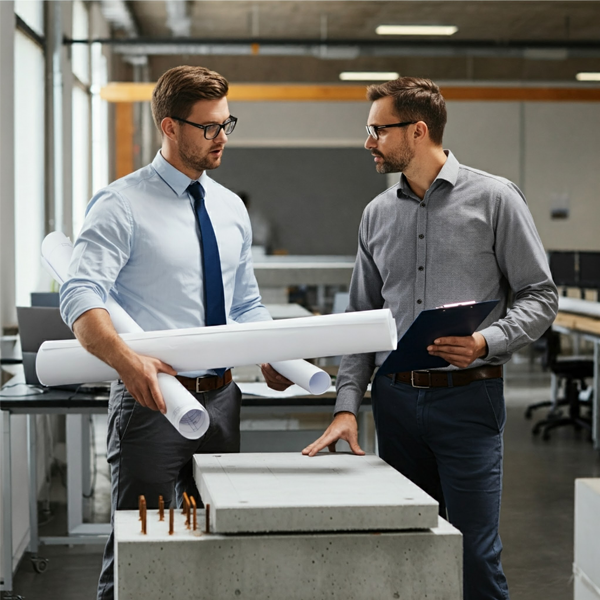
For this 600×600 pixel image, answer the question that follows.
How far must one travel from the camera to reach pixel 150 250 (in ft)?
6.01

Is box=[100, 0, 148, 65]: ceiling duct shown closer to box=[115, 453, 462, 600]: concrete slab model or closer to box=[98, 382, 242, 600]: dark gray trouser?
box=[98, 382, 242, 600]: dark gray trouser

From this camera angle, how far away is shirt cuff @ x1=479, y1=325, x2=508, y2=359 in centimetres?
183

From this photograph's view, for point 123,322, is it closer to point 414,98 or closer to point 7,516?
point 414,98

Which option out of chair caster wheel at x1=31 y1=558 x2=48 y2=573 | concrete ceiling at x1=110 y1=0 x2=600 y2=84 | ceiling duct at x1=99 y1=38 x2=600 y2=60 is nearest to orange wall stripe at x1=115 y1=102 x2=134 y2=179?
concrete ceiling at x1=110 y1=0 x2=600 y2=84

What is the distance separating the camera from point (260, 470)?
4.99 ft

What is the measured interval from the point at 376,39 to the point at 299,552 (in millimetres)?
9919

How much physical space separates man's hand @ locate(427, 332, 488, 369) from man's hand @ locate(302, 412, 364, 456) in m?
0.24

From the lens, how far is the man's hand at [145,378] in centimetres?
154

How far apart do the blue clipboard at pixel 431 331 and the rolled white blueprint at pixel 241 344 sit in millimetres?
152

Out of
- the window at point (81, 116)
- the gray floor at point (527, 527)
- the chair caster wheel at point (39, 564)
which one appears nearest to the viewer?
the gray floor at point (527, 527)

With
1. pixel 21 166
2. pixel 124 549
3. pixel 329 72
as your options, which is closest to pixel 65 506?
pixel 21 166

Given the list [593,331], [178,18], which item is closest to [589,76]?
[178,18]

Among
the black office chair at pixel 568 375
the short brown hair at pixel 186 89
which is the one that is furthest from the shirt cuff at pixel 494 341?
the black office chair at pixel 568 375

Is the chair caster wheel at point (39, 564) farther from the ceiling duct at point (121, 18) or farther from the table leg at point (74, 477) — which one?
the ceiling duct at point (121, 18)
